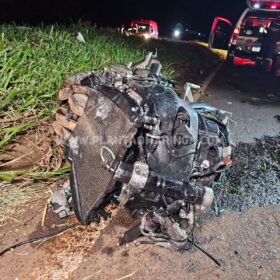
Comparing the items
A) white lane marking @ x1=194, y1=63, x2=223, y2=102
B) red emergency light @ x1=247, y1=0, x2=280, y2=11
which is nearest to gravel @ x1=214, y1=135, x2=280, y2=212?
white lane marking @ x1=194, y1=63, x2=223, y2=102

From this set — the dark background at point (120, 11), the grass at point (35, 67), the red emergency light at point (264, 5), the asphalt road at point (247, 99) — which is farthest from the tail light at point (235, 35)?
the dark background at point (120, 11)

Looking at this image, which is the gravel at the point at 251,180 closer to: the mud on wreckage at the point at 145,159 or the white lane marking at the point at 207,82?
the mud on wreckage at the point at 145,159

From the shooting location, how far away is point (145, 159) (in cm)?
228

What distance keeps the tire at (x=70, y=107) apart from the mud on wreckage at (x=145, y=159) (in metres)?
0.01

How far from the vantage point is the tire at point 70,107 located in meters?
2.70

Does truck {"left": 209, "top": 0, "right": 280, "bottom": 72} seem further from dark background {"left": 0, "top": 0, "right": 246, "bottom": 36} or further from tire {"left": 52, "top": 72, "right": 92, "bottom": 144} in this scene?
tire {"left": 52, "top": 72, "right": 92, "bottom": 144}

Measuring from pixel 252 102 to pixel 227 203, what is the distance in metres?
4.10

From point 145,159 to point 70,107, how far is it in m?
0.95

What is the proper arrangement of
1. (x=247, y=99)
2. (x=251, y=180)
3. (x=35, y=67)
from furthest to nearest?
1. (x=247, y=99)
2. (x=35, y=67)
3. (x=251, y=180)

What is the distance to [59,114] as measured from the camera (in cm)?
285

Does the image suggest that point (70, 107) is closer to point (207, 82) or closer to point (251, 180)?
point (251, 180)

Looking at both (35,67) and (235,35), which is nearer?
(35,67)

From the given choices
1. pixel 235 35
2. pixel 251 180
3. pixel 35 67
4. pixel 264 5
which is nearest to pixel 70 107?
pixel 35 67

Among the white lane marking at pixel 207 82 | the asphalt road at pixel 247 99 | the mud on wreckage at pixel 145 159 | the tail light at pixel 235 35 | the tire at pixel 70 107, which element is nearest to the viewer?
the mud on wreckage at pixel 145 159
